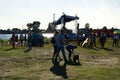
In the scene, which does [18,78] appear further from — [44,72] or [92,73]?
[92,73]

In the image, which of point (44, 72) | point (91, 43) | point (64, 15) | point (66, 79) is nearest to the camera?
point (66, 79)

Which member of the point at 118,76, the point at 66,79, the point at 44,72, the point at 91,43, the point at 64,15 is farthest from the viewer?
the point at 64,15

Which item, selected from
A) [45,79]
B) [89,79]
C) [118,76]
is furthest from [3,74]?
[118,76]

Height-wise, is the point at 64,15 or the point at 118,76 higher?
the point at 64,15

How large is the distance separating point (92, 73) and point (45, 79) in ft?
9.20

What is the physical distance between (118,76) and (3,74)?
5.65 meters

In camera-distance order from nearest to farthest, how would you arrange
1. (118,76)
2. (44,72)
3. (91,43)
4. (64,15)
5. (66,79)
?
(66,79) → (118,76) → (44,72) → (91,43) → (64,15)

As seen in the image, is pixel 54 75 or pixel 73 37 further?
pixel 73 37

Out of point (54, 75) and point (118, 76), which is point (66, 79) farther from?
point (118, 76)

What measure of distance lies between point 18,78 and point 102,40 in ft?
77.9

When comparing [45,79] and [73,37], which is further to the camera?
[73,37]

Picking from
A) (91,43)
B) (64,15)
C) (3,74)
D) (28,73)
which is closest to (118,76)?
(28,73)

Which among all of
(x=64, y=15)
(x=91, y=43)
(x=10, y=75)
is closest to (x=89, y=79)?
(x=10, y=75)

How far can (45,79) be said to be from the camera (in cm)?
1222
